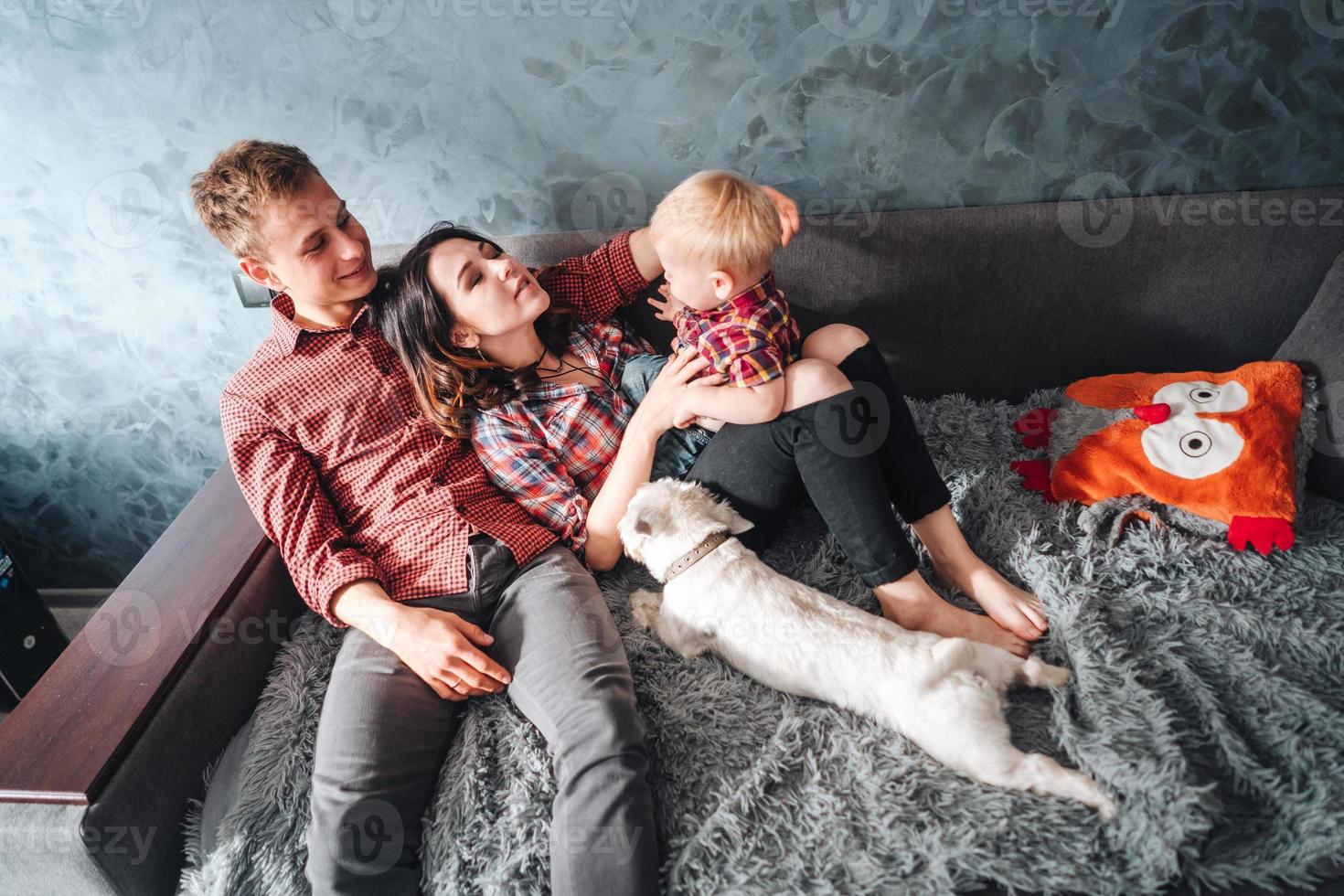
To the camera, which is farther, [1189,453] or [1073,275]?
[1073,275]

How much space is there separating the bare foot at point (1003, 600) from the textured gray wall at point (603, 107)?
2.66 feet

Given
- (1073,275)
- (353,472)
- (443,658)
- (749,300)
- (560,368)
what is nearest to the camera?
(443,658)

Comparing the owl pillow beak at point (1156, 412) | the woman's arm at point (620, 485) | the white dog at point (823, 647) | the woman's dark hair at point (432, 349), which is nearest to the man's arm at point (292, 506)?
the woman's dark hair at point (432, 349)

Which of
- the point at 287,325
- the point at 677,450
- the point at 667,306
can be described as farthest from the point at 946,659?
the point at 287,325

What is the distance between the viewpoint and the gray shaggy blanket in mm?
857

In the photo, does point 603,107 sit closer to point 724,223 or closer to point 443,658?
point 724,223

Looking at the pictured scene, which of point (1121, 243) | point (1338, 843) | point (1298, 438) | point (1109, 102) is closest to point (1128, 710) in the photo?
point (1338, 843)

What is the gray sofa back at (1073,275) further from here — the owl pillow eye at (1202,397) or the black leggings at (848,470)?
the black leggings at (848,470)

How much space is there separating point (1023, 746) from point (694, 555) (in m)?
0.51

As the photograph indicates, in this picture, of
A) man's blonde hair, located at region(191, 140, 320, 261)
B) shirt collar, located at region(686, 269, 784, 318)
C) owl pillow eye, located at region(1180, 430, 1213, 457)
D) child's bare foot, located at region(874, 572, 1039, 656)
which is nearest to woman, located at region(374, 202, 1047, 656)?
child's bare foot, located at region(874, 572, 1039, 656)

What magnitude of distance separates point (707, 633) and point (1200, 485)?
0.86 meters

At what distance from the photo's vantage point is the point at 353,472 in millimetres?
1286

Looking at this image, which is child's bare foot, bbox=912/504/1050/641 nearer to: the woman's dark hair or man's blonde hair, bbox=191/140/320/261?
the woman's dark hair

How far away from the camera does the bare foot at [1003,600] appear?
44.8 inches
